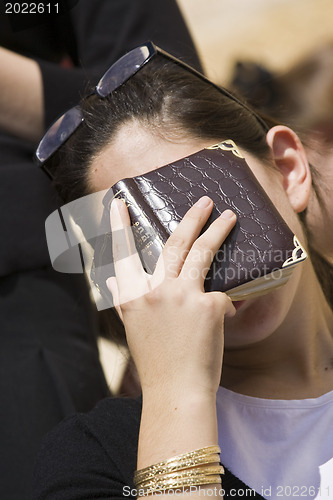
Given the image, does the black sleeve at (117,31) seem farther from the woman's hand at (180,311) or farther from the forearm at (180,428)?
the forearm at (180,428)

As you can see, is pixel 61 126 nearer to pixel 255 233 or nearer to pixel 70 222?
pixel 70 222

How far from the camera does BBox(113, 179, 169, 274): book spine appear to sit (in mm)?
725

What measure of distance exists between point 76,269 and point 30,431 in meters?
0.27

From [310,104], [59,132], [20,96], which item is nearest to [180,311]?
[59,132]

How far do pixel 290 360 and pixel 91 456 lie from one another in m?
0.33

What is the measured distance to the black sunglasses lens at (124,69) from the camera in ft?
2.98

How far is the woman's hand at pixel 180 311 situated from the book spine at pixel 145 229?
0.03ft

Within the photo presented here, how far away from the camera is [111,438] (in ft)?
2.82

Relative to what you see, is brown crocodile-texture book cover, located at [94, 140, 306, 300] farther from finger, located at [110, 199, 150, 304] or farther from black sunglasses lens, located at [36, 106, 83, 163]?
black sunglasses lens, located at [36, 106, 83, 163]

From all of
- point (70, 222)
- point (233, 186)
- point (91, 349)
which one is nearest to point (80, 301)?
point (91, 349)

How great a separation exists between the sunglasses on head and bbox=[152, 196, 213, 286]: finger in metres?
0.31

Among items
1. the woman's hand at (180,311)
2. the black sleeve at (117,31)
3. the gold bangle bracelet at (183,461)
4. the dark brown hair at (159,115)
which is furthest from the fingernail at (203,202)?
the black sleeve at (117,31)

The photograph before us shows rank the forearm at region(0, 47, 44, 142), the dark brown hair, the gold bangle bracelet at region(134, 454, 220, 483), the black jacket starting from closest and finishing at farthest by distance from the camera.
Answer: the gold bangle bracelet at region(134, 454, 220, 483)
the black jacket
the dark brown hair
the forearm at region(0, 47, 44, 142)

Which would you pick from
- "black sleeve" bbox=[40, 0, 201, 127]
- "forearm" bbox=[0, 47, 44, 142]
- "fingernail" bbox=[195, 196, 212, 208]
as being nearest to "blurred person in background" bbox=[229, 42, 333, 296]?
A: "black sleeve" bbox=[40, 0, 201, 127]
